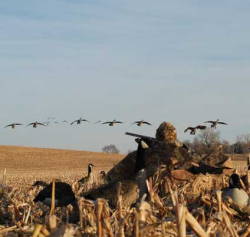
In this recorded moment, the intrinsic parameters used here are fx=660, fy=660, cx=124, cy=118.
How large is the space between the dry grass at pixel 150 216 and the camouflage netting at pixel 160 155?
0.42 meters

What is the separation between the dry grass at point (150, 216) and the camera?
3.87 meters

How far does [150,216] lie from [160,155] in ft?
17.1

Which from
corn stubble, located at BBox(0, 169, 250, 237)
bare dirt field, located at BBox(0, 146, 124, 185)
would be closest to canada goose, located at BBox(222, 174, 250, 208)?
corn stubble, located at BBox(0, 169, 250, 237)

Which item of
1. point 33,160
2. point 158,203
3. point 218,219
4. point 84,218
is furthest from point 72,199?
point 33,160

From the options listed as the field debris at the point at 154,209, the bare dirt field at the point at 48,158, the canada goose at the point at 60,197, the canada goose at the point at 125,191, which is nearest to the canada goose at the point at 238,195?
the field debris at the point at 154,209

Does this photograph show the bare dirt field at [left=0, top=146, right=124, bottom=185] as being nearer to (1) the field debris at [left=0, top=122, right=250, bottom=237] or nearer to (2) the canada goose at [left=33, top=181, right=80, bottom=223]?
(1) the field debris at [left=0, top=122, right=250, bottom=237]

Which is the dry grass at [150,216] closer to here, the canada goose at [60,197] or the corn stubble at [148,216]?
the corn stubble at [148,216]

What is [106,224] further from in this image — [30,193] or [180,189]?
[30,193]

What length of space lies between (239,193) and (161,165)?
1.62m

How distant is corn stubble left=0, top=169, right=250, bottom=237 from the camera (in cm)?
387

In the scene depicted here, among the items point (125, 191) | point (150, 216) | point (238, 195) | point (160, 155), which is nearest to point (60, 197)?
point (125, 191)

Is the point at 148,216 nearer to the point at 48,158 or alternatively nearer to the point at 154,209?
the point at 154,209

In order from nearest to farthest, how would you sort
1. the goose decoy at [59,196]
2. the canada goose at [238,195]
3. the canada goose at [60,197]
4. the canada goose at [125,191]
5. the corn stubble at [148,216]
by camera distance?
the corn stubble at [148,216] → the canada goose at [238,195] → the canada goose at [60,197] → the goose decoy at [59,196] → the canada goose at [125,191]

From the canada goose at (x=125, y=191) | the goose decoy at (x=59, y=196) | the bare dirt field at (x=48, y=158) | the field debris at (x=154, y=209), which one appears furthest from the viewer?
the bare dirt field at (x=48, y=158)
